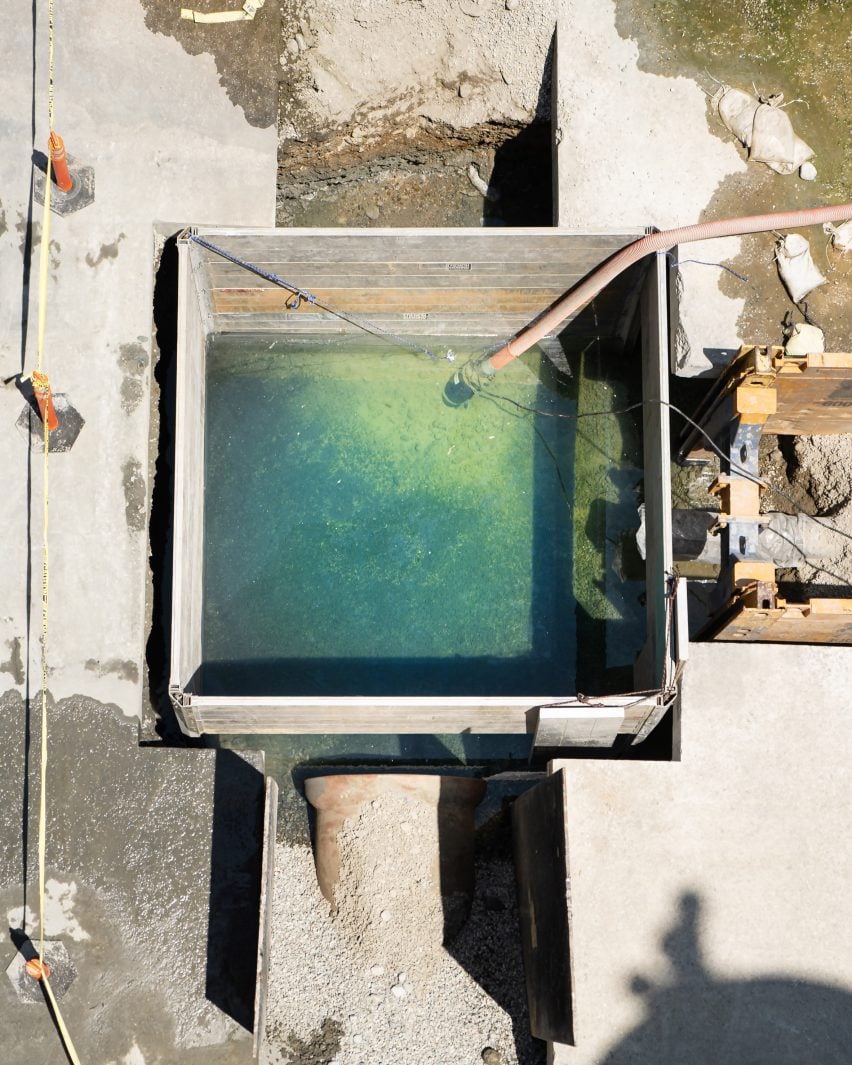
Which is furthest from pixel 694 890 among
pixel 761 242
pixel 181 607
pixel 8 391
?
pixel 8 391

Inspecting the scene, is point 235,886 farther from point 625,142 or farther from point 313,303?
point 625,142

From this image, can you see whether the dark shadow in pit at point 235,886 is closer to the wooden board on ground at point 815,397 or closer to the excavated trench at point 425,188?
the wooden board on ground at point 815,397

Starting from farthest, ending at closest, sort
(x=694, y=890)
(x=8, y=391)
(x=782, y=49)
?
(x=782, y=49) → (x=8, y=391) → (x=694, y=890)

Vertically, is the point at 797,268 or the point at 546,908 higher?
the point at 797,268

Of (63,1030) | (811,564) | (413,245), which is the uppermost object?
(413,245)

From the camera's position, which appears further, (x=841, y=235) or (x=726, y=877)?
(x=841, y=235)

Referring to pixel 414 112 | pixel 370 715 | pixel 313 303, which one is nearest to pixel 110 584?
pixel 370 715

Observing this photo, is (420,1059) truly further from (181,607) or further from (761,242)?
(761,242)

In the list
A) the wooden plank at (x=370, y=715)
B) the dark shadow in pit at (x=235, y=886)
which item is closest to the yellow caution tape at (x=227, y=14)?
the wooden plank at (x=370, y=715)
